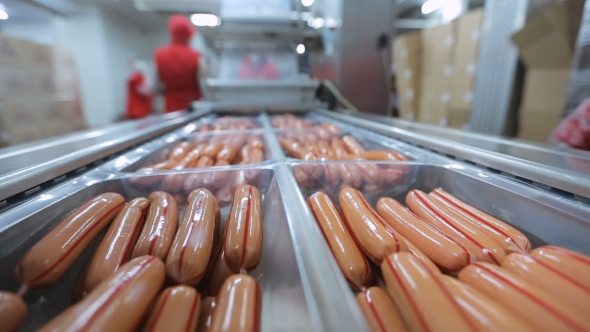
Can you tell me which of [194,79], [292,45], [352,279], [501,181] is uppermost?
[292,45]

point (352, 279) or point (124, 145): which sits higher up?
point (124, 145)

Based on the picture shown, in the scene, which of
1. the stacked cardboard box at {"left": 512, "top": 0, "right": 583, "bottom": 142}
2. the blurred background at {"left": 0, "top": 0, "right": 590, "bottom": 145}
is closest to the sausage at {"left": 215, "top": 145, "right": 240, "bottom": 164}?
the blurred background at {"left": 0, "top": 0, "right": 590, "bottom": 145}

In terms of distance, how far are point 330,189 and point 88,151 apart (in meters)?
0.86

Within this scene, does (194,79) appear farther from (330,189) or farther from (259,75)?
(330,189)

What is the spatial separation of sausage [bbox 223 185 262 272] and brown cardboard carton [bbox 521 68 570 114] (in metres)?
2.62

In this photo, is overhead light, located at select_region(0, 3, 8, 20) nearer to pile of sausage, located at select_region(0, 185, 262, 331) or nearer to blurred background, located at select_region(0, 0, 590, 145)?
blurred background, located at select_region(0, 0, 590, 145)

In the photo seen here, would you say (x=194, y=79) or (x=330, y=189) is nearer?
(x=330, y=189)

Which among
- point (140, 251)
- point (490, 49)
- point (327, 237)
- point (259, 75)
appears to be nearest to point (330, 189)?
point (327, 237)

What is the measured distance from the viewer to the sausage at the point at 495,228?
58 cm

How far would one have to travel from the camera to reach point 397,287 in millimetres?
436

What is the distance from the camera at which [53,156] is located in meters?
0.86

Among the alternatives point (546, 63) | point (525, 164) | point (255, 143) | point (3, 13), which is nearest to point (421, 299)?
point (525, 164)

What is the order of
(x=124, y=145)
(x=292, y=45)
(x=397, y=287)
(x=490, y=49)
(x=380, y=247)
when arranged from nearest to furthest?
(x=397, y=287)
(x=380, y=247)
(x=124, y=145)
(x=490, y=49)
(x=292, y=45)

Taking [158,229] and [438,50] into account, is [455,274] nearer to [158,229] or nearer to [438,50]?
[158,229]
